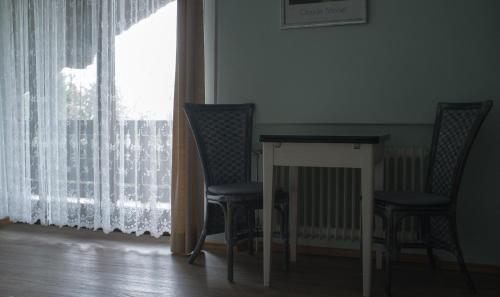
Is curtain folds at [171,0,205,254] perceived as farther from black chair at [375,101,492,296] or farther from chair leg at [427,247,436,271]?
chair leg at [427,247,436,271]

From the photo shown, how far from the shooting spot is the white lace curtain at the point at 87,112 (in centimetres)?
323

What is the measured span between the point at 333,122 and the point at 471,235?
108cm

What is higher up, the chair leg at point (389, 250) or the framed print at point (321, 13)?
the framed print at point (321, 13)

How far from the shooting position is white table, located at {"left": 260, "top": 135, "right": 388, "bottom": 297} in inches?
83.3

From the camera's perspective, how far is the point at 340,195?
2.87 metres

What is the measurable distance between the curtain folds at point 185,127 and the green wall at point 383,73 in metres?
0.18

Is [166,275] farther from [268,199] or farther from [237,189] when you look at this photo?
[268,199]

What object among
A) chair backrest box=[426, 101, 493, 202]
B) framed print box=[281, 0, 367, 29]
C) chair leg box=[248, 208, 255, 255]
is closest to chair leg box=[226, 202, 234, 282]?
chair leg box=[248, 208, 255, 255]

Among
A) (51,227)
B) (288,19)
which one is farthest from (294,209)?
(51,227)

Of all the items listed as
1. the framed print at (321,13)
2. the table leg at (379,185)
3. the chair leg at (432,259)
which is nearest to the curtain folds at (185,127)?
the framed print at (321,13)

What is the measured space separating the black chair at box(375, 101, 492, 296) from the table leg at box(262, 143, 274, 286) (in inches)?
22.5

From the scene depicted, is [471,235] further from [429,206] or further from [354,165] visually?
[354,165]

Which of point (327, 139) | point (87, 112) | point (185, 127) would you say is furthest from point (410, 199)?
point (87, 112)

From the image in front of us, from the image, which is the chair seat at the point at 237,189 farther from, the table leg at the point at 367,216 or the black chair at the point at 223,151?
the table leg at the point at 367,216
